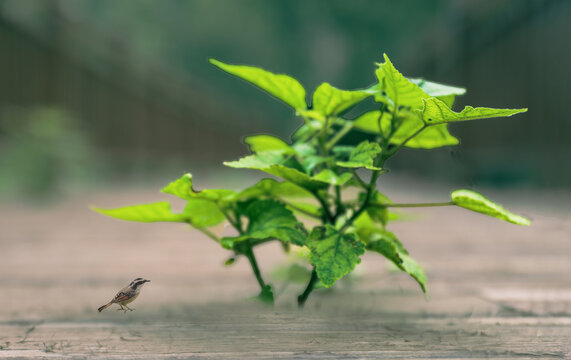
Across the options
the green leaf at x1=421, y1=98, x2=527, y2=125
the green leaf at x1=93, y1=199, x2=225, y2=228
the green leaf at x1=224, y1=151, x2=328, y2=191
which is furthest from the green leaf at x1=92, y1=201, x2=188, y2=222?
the green leaf at x1=421, y1=98, x2=527, y2=125

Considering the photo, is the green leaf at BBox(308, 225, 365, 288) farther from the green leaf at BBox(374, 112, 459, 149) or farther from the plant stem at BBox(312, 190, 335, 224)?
the green leaf at BBox(374, 112, 459, 149)

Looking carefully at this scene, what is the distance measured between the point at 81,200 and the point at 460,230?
8.74 feet

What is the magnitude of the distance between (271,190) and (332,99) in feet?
0.49

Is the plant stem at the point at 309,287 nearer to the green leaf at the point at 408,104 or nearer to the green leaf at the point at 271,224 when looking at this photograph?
the green leaf at the point at 271,224

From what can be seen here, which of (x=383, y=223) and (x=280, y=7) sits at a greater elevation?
(x=280, y=7)

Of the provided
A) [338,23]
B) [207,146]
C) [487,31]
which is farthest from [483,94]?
[338,23]

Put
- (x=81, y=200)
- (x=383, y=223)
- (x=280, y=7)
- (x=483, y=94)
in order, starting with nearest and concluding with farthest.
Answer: (x=383, y=223), (x=81, y=200), (x=483, y=94), (x=280, y=7)

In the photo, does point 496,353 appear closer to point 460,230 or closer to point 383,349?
point 383,349

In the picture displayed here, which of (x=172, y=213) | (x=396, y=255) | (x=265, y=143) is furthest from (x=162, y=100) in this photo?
(x=396, y=255)

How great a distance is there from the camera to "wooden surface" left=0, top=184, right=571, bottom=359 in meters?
0.56

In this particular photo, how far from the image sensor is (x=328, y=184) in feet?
1.99

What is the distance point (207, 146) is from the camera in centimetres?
967

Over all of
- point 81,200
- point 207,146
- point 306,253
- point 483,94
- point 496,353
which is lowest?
point 496,353

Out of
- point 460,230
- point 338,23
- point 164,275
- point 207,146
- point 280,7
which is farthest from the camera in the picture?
point 280,7
